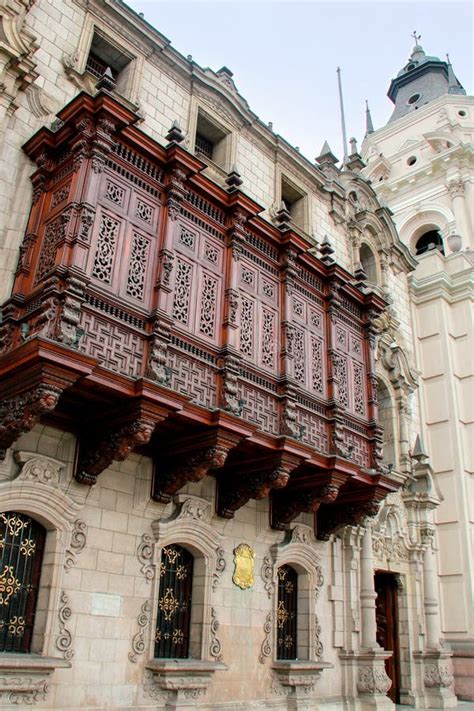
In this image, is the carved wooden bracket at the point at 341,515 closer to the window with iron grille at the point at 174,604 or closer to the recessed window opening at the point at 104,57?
the window with iron grille at the point at 174,604

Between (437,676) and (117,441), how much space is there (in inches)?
411

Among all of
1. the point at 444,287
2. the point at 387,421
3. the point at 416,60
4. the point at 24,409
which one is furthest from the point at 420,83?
the point at 24,409

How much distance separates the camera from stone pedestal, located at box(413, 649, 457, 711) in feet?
48.8

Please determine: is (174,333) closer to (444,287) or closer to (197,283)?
(197,283)

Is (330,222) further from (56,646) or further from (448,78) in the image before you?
(448,78)

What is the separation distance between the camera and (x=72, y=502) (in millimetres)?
9312

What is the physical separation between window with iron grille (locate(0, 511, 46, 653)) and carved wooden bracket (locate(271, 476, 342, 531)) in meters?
4.80

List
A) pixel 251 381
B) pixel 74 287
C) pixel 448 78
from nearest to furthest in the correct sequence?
pixel 74 287 → pixel 251 381 → pixel 448 78

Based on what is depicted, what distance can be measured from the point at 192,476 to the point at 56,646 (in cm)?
296

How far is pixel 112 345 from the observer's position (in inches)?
349

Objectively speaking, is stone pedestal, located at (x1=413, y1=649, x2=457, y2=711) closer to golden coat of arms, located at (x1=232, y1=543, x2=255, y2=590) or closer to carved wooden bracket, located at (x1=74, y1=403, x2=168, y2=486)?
golden coat of arms, located at (x1=232, y1=543, x2=255, y2=590)

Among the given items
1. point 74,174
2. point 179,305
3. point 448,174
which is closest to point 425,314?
point 448,174

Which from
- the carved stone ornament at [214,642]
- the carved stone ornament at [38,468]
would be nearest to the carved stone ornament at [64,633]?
the carved stone ornament at [38,468]

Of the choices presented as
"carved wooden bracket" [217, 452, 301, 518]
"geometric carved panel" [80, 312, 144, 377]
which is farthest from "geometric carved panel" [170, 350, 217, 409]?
"carved wooden bracket" [217, 452, 301, 518]
